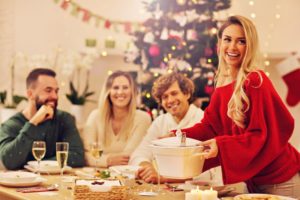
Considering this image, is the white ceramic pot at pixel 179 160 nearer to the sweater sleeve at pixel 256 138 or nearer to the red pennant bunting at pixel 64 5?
the sweater sleeve at pixel 256 138

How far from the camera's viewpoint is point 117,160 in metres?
3.65

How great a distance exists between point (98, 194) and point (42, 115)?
1.42m

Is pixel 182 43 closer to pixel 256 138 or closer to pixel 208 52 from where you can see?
pixel 208 52

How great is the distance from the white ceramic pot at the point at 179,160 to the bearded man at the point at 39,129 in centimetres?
127

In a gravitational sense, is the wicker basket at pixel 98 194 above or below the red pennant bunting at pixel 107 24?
below

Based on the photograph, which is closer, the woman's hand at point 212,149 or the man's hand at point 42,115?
the woman's hand at point 212,149

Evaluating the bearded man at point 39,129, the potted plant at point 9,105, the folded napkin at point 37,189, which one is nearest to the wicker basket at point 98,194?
the folded napkin at point 37,189

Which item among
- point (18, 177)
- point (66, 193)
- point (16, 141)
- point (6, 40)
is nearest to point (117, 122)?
point (16, 141)

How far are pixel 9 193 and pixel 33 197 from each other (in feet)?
0.63

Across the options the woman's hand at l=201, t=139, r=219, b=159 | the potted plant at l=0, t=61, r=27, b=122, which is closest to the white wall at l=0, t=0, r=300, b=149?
the potted plant at l=0, t=61, r=27, b=122

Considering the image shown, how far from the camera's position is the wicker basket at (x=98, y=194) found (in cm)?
230

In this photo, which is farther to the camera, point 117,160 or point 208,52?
point 208,52

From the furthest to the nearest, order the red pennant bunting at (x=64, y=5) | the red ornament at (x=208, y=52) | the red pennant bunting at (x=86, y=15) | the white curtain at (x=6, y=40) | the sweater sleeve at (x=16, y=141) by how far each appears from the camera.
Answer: the red pennant bunting at (x=86, y=15), the red pennant bunting at (x=64, y=5), the white curtain at (x=6, y=40), the red ornament at (x=208, y=52), the sweater sleeve at (x=16, y=141)

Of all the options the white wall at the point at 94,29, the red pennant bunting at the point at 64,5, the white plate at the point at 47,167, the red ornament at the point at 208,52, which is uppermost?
the red pennant bunting at the point at 64,5
